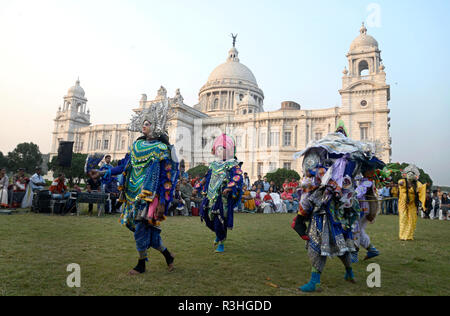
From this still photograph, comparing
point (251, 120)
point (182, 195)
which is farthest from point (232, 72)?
point (182, 195)

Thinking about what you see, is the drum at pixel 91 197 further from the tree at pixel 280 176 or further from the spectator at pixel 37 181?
the tree at pixel 280 176

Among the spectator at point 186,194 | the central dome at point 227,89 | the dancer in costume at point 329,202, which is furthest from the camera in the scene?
the central dome at point 227,89

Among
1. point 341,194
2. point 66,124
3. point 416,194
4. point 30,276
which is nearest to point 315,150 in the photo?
point 341,194

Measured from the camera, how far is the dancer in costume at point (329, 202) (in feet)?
10.9

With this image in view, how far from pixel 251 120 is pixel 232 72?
1997 centimetres

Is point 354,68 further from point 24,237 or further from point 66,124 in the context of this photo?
point 66,124

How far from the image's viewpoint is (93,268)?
143 inches

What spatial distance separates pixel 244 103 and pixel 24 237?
160 feet

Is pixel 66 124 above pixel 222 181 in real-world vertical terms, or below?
above

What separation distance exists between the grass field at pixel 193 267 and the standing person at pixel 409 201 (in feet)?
2.70

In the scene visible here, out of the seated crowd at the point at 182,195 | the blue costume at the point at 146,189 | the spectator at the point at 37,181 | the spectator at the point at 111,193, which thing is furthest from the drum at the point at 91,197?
the blue costume at the point at 146,189

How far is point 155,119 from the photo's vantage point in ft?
14.1

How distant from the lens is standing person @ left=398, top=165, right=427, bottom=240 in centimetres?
713

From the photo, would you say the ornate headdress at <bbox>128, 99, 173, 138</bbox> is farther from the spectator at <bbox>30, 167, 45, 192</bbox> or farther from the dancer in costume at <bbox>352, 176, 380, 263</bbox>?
the spectator at <bbox>30, 167, 45, 192</bbox>
